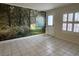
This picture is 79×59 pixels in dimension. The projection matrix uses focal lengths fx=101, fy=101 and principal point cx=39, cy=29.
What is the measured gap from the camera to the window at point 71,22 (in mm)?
4965

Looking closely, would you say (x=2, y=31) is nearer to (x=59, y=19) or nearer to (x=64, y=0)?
(x=59, y=19)

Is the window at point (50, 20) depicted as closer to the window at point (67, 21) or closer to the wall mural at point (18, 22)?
the wall mural at point (18, 22)

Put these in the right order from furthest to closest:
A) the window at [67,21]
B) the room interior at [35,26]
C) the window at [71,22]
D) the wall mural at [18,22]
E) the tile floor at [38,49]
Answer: the window at [67,21] → the wall mural at [18,22] → the window at [71,22] → the room interior at [35,26] → the tile floor at [38,49]

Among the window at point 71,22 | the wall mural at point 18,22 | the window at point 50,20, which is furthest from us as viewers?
the window at point 50,20

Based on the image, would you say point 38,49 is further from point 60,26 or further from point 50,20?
point 50,20

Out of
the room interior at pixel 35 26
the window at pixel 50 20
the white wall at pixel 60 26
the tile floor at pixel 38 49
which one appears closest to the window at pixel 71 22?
the room interior at pixel 35 26

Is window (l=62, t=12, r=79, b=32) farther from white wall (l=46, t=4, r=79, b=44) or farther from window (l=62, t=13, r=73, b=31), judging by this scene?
white wall (l=46, t=4, r=79, b=44)

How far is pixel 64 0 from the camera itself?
1394 mm

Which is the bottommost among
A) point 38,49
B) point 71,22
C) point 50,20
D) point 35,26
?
point 38,49

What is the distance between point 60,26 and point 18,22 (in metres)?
2.53

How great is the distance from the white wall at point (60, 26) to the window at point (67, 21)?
0.71 feet

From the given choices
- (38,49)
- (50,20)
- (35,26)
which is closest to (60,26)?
(50,20)

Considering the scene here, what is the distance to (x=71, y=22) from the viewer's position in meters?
5.27

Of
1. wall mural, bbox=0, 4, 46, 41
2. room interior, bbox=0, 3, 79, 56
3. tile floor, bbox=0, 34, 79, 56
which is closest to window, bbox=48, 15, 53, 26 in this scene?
room interior, bbox=0, 3, 79, 56
